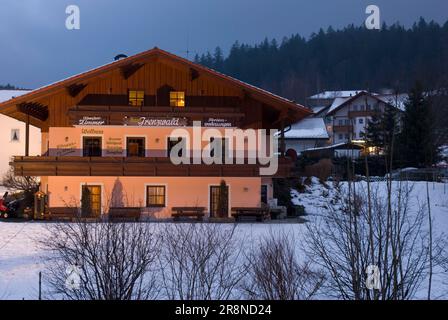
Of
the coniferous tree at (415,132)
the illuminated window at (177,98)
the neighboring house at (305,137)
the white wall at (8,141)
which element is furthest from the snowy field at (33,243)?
the neighboring house at (305,137)

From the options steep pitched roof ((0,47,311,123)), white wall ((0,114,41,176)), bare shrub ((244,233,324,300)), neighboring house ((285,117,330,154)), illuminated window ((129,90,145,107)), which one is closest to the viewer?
bare shrub ((244,233,324,300))

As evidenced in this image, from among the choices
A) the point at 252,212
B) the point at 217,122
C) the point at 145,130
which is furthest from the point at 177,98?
the point at 252,212

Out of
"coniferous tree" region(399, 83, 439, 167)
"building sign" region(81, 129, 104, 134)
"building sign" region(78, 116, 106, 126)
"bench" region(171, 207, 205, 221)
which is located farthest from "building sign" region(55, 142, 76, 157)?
"coniferous tree" region(399, 83, 439, 167)

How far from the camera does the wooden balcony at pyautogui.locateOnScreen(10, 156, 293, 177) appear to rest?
26.2 m

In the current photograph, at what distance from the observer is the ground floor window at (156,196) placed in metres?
27.6

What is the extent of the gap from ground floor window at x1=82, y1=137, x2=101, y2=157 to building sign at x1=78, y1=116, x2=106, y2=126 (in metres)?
1.27

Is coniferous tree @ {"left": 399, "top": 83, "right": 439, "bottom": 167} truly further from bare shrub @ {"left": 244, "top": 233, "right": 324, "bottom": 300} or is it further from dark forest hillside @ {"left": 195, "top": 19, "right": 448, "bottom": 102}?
bare shrub @ {"left": 244, "top": 233, "right": 324, "bottom": 300}

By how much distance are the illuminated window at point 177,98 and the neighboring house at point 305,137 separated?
3552 centimetres

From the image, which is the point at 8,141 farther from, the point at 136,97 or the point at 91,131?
the point at 136,97

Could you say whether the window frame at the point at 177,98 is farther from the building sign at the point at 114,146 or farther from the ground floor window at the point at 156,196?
the ground floor window at the point at 156,196

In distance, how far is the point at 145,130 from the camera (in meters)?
28.0

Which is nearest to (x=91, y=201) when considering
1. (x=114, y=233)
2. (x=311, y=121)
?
(x=114, y=233)
